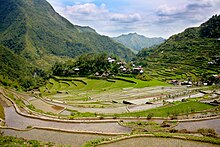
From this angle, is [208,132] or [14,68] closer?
[208,132]

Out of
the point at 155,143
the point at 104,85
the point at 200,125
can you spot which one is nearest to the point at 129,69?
the point at 104,85

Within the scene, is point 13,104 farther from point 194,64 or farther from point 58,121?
point 194,64

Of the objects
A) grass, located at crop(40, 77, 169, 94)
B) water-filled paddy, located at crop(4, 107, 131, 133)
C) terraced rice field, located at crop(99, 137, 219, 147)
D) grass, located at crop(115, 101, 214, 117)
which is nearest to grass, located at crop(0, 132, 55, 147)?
water-filled paddy, located at crop(4, 107, 131, 133)

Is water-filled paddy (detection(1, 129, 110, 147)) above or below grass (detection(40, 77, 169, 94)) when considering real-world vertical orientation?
below

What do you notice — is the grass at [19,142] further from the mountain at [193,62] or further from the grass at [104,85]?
the mountain at [193,62]

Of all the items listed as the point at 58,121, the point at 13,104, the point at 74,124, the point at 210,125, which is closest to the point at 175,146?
the point at 210,125

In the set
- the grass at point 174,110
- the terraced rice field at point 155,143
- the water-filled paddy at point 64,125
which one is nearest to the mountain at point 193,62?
the grass at point 174,110

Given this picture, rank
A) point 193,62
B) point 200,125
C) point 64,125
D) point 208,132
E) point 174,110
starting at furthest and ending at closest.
Result: point 193,62
point 174,110
point 64,125
point 200,125
point 208,132

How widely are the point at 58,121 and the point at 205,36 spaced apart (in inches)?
3714

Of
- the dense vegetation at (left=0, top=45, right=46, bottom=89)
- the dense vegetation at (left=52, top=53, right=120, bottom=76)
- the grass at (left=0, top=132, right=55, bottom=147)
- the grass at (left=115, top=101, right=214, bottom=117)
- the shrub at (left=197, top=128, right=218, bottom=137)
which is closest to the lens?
the grass at (left=0, top=132, right=55, bottom=147)

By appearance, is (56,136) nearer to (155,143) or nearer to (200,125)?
(155,143)

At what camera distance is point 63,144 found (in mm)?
16719

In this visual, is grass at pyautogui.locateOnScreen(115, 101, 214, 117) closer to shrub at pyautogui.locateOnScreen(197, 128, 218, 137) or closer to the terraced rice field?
shrub at pyautogui.locateOnScreen(197, 128, 218, 137)

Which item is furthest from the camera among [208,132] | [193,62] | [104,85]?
[193,62]
